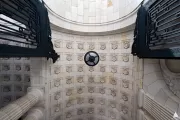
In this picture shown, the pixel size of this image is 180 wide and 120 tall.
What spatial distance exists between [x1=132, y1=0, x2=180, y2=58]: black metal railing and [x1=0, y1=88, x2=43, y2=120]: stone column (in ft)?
12.7

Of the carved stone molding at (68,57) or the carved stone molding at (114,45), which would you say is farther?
the carved stone molding at (68,57)

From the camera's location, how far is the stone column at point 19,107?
3.35 meters

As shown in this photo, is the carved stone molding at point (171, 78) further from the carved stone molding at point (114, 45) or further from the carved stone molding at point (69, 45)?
the carved stone molding at point (69, 45)

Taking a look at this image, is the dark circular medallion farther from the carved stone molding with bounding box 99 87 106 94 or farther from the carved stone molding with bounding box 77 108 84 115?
the carved stone molding with bounding box 77 108 84 115

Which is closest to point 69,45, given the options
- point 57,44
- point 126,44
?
point 57,44

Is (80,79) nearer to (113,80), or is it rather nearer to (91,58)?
(91,58)

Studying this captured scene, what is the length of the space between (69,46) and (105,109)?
369 cm

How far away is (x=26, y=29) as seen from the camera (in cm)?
352

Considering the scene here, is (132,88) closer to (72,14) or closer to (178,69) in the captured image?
(178,69)

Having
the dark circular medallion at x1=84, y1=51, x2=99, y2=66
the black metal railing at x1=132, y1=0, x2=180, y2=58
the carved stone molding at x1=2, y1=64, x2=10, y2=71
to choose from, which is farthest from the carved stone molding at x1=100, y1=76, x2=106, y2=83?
the carved stone molding at x1=2, y1=64, x2=10, y2=71

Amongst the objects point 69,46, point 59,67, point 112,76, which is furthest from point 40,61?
point 112,76

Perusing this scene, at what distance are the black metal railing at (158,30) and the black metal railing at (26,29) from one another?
320 centimetres

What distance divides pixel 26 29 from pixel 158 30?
3.39 metres

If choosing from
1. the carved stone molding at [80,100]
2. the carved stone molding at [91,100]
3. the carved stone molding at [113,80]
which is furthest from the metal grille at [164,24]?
the carved stone molding at [80,100]
